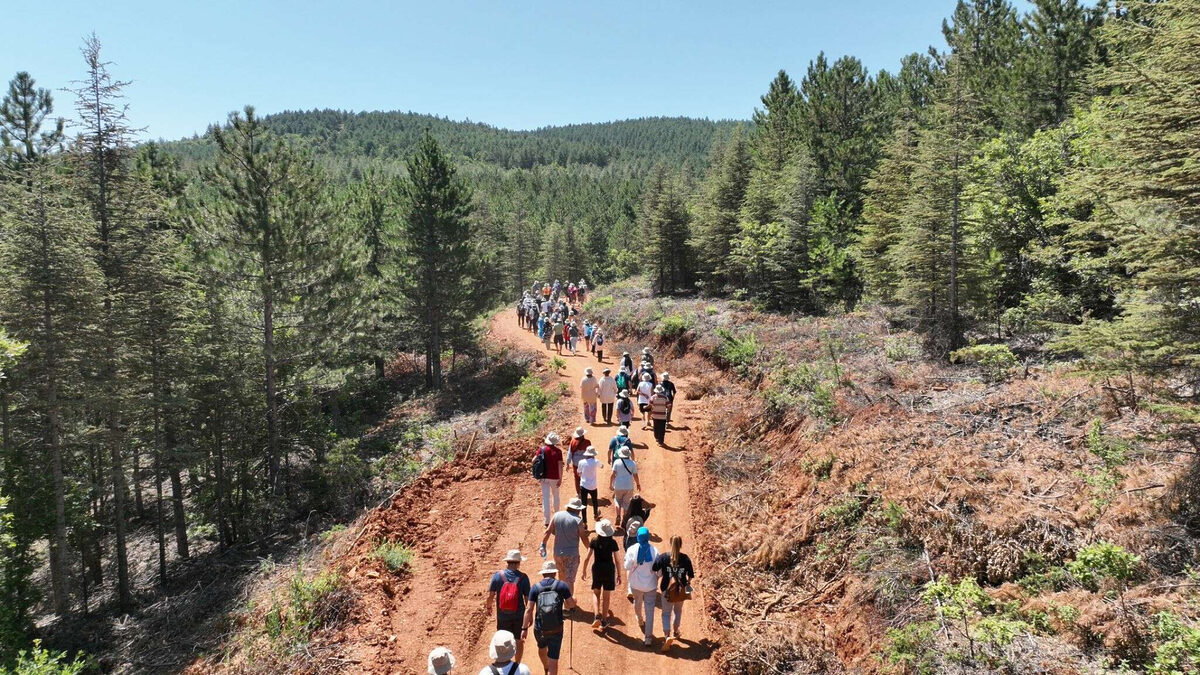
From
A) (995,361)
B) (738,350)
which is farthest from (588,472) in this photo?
(738,350)

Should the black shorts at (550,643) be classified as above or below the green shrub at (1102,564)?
below

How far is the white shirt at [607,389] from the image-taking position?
699 inches

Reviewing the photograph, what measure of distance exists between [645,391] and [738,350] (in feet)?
18.7

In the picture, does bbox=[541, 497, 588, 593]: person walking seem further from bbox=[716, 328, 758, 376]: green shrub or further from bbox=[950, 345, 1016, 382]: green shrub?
bbox=[716, 328, 758, 376]: green shrub

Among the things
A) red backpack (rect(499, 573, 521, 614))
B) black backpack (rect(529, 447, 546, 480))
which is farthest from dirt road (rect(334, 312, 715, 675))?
black backpack (rect(529, 447, 546, 480))

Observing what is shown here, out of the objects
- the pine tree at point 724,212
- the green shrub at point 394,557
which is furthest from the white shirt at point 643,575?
the pine tree at point 724,212

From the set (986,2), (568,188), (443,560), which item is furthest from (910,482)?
(568,188)

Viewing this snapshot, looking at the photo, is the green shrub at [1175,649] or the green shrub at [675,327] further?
the green shrub at [675,327]

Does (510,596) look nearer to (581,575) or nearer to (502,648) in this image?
(502,648)

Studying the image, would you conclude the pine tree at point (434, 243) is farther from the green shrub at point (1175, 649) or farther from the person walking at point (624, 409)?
the green shrub at point (1175, 649)

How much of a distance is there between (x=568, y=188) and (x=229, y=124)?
112914 millimetres

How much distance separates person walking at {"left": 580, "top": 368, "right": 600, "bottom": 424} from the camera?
57.0 ft

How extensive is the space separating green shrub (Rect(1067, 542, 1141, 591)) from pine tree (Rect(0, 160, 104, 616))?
2103 centimetres

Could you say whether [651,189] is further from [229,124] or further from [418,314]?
[229,124]
